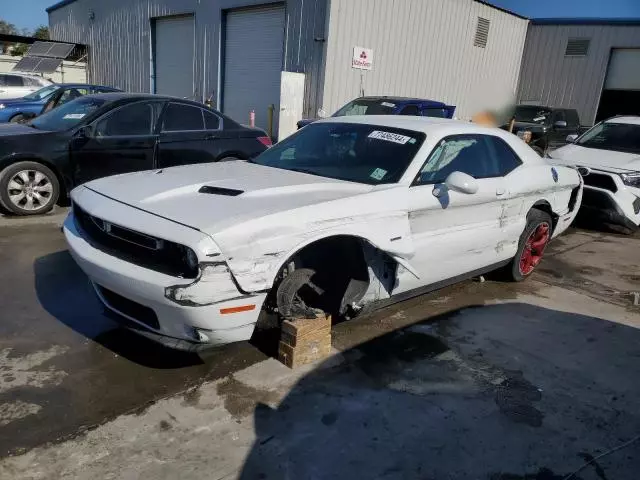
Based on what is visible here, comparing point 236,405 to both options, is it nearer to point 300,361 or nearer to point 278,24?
point 300,361

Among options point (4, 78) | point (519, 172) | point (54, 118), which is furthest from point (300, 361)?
point (4, 78)

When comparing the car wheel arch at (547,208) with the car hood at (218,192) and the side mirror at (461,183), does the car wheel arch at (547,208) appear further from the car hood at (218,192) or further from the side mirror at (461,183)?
the car hood at (218,192)

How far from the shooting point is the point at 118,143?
658 centimetres

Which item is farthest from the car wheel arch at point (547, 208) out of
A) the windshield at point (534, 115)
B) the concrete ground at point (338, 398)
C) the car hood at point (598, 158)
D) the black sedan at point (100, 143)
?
the windshield at point (534, 115)

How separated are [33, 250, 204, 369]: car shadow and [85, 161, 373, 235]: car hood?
29.3 inches

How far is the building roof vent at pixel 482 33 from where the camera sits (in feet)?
58.6

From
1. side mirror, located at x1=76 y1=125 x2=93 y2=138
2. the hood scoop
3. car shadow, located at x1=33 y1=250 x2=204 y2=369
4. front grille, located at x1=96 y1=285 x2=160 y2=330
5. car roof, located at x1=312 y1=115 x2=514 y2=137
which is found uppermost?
car roof, located at x1=312 y1=115 x2=514 y2=137

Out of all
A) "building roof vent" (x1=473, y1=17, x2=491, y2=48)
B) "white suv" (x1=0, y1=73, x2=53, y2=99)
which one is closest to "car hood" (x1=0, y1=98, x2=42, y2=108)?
"white suv" (x1=0, y1=73, x2=53, y2=99)

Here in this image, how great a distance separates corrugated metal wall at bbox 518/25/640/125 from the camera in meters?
19.1

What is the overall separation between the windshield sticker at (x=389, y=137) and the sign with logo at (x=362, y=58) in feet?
34.7

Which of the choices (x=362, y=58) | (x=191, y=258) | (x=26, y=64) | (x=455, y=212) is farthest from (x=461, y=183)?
(x=26, y=64)

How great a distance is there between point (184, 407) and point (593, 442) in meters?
2.19

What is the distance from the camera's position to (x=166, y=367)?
3.30 m

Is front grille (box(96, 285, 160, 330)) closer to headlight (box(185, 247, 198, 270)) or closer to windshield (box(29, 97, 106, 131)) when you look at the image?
headlight (box(185, 247, 198, 270))
